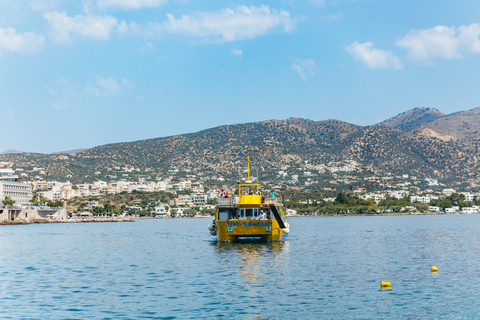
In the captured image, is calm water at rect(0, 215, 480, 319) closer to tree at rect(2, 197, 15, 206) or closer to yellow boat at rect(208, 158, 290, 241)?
yellow boat at rect(208, 158, 290, 241)

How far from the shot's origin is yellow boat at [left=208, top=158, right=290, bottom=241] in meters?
62.0

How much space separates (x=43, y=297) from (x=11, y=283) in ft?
23.5

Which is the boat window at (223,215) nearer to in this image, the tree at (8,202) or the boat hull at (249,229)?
the boat hull at (249,229)

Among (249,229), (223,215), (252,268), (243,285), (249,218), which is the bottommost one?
(243,285)

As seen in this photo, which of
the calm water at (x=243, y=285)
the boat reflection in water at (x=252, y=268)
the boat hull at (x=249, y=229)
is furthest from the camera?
the boat hull at (x=249, y=229)

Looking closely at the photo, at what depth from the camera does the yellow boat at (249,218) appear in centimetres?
6201

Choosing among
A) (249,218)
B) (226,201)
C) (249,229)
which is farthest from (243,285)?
(226,201)

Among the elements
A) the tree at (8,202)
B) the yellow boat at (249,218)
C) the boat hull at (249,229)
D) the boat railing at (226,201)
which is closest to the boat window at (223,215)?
the yellow boat at (249,218)

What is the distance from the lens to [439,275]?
1495 inches

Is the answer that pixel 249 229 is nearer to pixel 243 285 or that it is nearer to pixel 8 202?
pixel 243 285

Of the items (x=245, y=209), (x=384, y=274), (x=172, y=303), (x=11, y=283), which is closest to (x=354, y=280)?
(x=384, y=274)

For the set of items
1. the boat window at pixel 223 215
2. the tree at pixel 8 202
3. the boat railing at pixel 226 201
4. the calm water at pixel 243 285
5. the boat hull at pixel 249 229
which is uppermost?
the tree at pixel 8 202

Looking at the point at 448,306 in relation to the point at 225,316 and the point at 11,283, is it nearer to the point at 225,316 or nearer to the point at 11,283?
the point at 225,316

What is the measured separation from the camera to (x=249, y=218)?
2499 inches
